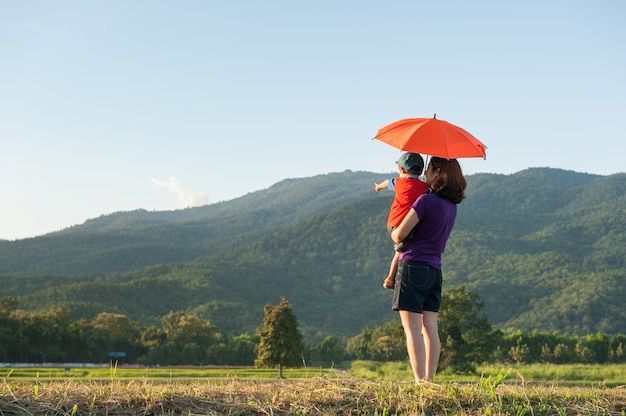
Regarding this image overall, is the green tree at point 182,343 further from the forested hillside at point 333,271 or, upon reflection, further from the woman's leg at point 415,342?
the woman's leg at point 415,342

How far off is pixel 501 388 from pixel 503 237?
164 meters

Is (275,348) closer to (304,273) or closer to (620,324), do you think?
(620,324)

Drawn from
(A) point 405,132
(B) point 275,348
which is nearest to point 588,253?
(B) point 275,348

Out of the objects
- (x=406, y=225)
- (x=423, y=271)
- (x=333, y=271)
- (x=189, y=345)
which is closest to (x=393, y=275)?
(x=423, y=271)

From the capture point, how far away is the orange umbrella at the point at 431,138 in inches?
267

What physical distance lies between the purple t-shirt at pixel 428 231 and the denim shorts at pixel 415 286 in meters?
0.07

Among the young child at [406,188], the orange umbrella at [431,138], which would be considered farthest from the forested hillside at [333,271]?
the young child at [406,188]

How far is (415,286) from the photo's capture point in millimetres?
6336

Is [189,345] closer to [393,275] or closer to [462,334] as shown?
[462,334]

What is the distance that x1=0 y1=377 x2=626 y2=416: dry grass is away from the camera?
459 centimetres

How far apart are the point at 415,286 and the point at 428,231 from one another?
54cm

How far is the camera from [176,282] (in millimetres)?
126312

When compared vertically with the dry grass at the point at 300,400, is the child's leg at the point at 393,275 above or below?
above

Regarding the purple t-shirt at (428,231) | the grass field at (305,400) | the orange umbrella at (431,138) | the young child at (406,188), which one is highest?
the orange umbrella at (431,138)
